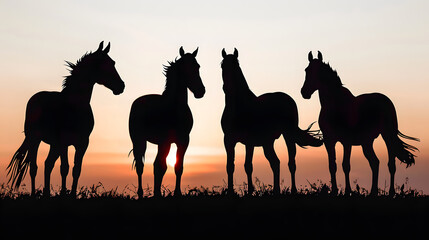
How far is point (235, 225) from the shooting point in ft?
30.2

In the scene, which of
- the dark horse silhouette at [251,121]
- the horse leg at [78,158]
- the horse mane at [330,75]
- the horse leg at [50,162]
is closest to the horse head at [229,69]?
the dark horse silhouette at [251,121]

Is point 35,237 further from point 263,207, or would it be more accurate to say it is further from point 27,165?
point 27,165

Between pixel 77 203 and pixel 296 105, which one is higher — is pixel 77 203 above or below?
below

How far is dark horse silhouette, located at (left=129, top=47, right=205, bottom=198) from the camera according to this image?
13164mm

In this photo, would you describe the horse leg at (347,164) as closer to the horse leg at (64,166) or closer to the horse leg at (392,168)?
the horse leg at (392,168)

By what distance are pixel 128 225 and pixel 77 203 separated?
2.12 m

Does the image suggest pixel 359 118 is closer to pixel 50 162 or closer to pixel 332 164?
pixel 332 164

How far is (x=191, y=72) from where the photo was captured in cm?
1330

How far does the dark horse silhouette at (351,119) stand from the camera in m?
13.9

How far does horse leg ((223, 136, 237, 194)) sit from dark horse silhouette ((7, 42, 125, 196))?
299cm

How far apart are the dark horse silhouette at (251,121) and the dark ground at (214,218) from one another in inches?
94.0

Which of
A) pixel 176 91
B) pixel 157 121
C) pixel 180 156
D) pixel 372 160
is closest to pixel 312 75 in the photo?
pixel 372 160

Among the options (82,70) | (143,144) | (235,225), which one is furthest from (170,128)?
(235,225)

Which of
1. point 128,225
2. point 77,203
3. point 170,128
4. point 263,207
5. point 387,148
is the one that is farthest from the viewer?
point 387,148
